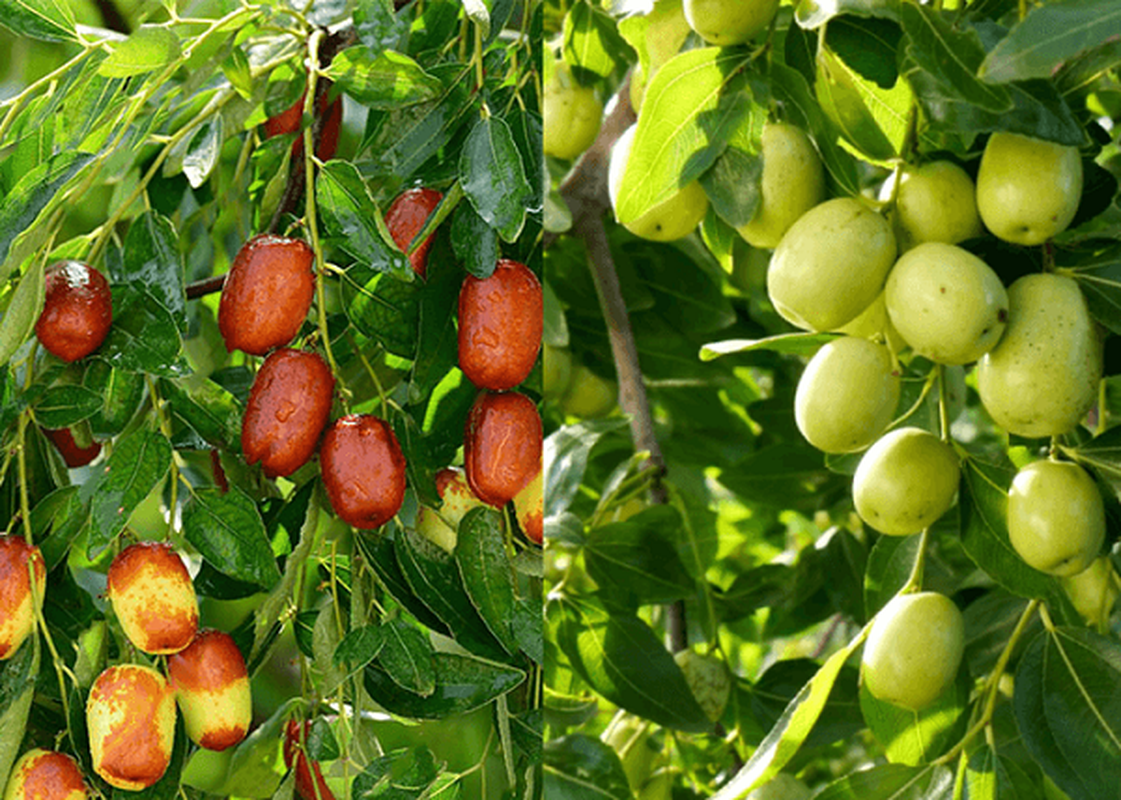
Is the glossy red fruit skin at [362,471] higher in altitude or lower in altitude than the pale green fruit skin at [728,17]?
lower

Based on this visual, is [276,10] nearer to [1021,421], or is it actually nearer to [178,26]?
[178,26]

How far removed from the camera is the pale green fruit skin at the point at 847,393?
2.10ft

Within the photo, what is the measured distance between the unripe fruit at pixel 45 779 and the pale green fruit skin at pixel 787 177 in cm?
39

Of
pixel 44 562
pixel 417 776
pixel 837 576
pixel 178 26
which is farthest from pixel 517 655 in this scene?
pixel 837 576

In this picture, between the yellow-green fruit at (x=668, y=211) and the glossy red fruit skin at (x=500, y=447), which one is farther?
the yellow-green fruit at (x=668, y=211)

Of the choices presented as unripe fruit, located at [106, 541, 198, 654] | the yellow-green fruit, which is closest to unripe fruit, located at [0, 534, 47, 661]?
unripe fruit, located at [106, 541, 198, 654]

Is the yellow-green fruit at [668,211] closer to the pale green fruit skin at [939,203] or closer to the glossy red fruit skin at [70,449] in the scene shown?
the pale green fruit skin at [939,203]

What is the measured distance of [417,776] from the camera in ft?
1.86

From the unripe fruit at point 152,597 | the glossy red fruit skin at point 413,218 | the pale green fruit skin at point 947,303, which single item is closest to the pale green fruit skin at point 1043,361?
the pale green fruit skin at point 947,303

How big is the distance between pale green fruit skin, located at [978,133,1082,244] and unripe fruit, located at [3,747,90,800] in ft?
1.51

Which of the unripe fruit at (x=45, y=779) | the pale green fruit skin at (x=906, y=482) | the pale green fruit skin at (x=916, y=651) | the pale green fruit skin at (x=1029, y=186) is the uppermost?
the pale green fruit skin at (x=1029, y=186)

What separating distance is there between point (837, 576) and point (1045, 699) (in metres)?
0.40

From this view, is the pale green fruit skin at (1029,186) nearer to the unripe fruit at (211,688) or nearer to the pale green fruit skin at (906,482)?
the pale green fruit skin at (906,482)

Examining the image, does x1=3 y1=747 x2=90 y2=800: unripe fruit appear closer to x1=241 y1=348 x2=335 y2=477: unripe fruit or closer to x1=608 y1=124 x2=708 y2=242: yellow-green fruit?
x1=241 y1=348 x2=335 y2=477: unripe fruit
